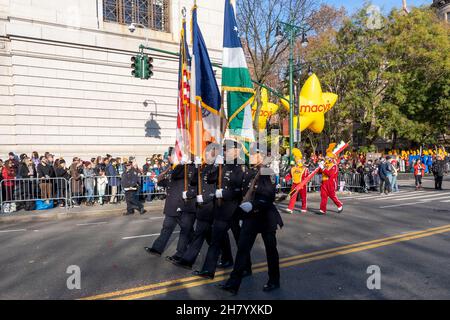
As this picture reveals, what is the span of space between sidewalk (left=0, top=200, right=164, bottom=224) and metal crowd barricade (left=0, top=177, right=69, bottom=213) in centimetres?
38

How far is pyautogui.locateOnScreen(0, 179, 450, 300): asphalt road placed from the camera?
5.23 metres

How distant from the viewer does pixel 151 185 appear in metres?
15.9

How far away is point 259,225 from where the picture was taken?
217 inches

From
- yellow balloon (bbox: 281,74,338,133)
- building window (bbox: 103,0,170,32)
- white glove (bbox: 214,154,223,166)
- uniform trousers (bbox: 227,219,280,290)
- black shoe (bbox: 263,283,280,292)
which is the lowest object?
black shoe (bbox: 263,283,280,292)

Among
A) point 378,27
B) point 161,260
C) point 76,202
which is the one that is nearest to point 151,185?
point 76,202

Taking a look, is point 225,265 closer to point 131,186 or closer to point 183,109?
point 183,109

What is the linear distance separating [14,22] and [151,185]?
32.2ft

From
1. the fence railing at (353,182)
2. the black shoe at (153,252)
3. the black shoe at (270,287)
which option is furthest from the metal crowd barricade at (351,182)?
the black shoe at (270,287)

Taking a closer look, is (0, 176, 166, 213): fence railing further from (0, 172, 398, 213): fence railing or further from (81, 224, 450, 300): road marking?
(81, 224, 450, 300): road marking

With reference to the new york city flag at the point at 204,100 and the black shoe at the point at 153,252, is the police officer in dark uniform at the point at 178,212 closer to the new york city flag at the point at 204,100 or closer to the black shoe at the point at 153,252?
the black shoe at the point at 153,252

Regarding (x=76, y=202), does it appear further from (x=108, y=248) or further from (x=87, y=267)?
(x=87, y=267)

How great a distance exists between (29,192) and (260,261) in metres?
9.74

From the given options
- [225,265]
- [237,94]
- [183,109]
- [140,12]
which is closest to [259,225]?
[225,265]

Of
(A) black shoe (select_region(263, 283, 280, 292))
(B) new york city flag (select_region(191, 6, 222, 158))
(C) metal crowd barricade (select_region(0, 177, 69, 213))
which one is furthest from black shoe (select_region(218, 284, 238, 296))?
(C) metal crowd barricade (select_region(0, 177, 69, 213))
